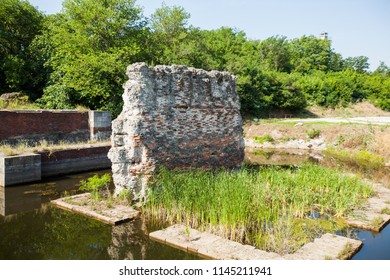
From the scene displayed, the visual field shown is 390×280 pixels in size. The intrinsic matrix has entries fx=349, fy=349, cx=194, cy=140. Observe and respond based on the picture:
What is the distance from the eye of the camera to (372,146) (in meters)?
22.6

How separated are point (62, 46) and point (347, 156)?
20647 millimetres

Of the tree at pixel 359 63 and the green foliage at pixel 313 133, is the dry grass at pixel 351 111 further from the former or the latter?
the tree at pixel 359 63

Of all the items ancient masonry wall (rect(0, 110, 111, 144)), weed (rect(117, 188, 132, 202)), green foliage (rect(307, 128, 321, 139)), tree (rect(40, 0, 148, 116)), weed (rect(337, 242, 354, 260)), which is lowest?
weed (rect(337, 242, 354, 260))

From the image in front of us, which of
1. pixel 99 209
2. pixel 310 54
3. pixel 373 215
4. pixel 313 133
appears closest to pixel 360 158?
pixel 313 133

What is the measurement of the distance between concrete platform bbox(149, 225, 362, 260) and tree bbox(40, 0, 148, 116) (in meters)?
17.1

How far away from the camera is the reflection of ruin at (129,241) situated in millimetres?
7285

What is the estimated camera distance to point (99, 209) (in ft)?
32.8

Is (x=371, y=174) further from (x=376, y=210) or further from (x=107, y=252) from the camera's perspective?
(x=107, y=252)

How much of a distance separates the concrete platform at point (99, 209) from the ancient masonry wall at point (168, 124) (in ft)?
2.35

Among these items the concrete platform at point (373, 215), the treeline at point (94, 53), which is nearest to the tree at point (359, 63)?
the treeline at point (94, 53)

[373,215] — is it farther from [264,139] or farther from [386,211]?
[264,139]

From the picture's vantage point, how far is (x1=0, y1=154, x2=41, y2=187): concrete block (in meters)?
13.3

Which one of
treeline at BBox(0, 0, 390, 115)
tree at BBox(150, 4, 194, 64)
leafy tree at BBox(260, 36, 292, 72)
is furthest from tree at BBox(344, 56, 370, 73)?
tree at BBox(150, 4, 194, 64)

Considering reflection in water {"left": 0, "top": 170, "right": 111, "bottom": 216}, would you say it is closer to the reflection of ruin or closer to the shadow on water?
the reflection of ruin
